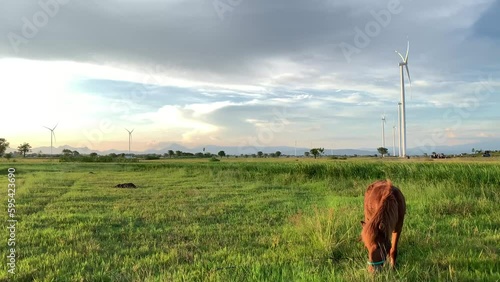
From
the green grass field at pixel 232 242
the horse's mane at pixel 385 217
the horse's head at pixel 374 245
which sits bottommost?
the green grass field at pixel 232 242

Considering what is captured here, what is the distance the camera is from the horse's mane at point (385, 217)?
435cm

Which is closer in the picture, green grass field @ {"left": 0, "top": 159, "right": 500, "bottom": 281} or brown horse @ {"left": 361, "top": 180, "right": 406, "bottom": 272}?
brown horse @ {"left": 361, "top": 180, "right": 406, "bottom": 272}

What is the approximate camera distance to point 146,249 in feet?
22.9

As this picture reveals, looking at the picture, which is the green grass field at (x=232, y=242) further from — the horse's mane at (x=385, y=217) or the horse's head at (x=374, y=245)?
the horse's mane at (x=385, y=217)

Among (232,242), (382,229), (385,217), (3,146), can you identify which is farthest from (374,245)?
(3,146)

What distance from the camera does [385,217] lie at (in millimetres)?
4434

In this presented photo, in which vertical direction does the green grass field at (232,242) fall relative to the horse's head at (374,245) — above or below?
below

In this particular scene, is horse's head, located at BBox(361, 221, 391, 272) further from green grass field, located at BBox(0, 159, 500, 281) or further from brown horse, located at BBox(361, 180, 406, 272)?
green grass field, located at BBox(0, 159, 500, 281)

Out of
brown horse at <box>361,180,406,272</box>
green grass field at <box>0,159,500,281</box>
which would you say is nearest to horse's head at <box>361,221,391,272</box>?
brown horse at <box>361,180,406,272</box>

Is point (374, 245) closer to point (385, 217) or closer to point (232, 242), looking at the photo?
point (385, 217)

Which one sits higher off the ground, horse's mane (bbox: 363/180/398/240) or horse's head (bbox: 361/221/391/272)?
horse's mane (bbox: 363/180/398/240)

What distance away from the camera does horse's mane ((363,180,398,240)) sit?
4352 mm

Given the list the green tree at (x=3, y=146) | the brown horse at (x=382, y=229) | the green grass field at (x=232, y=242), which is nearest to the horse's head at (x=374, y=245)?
the brown horse at (x=382, y=229)

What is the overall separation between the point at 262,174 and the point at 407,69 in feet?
88.5
